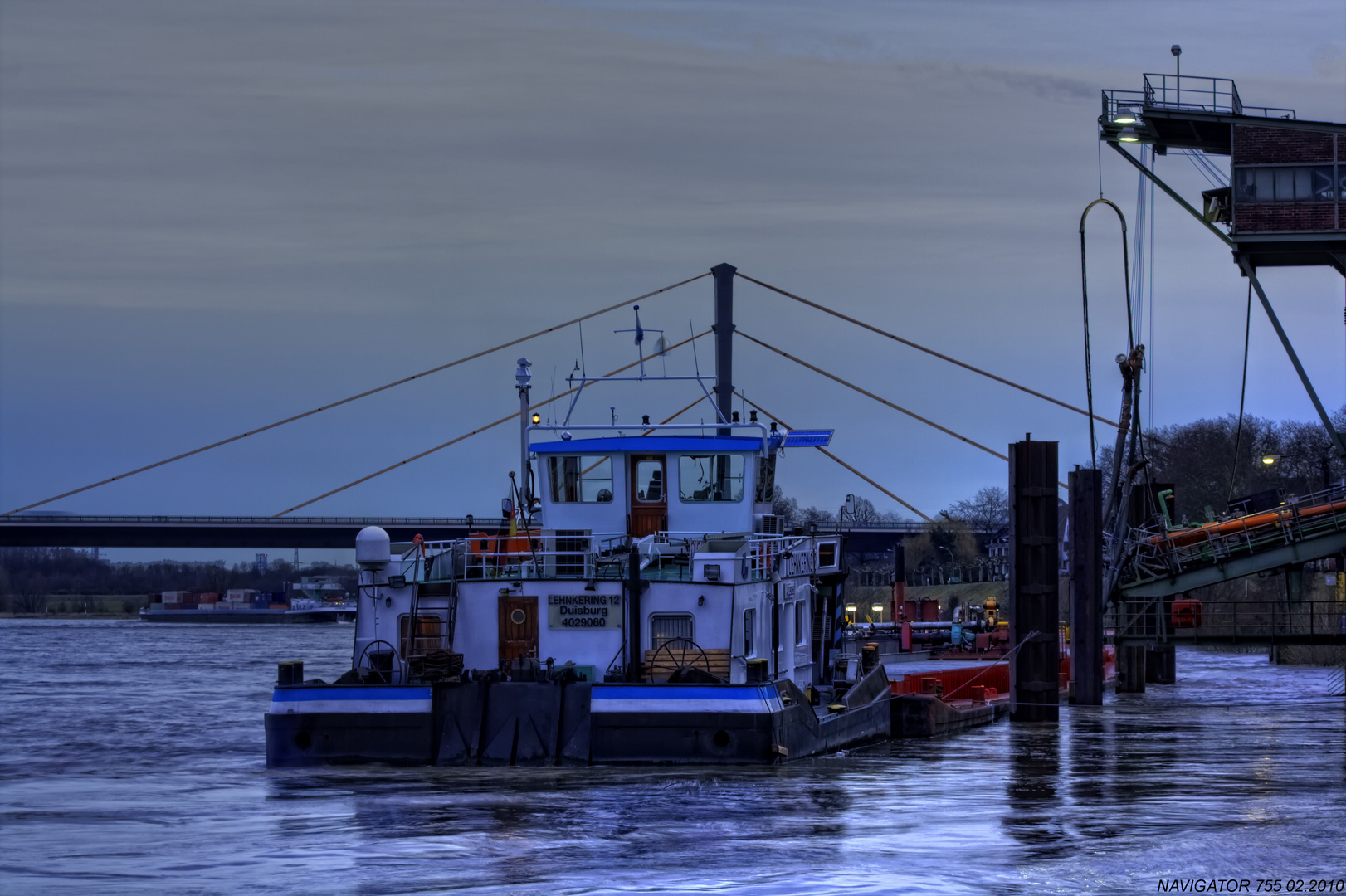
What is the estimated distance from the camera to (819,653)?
1257 inches

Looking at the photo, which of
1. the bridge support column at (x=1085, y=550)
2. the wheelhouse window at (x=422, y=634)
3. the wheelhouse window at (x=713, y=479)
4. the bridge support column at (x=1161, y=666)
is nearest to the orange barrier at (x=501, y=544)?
the wheelhouse window at (x=422, y=634)

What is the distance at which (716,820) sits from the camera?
66.0 feet

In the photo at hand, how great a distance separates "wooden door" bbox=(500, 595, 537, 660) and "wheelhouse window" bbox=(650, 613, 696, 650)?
191cm

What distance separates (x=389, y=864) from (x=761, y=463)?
13.7 metres

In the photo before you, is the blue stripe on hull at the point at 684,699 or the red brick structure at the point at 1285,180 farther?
the red brick structure at the point at 1285,180

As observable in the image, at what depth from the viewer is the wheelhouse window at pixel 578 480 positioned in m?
28.6

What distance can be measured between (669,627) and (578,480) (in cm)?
499

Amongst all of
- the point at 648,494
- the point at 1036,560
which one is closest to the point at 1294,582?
the point at 1036,560

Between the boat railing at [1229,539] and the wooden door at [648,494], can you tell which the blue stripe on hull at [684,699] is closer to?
the wooden door at [648,494]

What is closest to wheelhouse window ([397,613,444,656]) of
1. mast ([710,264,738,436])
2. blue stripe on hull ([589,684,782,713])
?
blue stripe on hull ([589,684,782,713])

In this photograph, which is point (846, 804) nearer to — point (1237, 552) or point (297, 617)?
point (1237, 552)

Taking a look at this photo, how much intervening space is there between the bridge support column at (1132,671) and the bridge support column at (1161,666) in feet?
17.6

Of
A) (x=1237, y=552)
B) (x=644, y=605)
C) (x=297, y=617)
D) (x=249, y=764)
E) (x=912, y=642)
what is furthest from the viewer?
(x=297, y=617)

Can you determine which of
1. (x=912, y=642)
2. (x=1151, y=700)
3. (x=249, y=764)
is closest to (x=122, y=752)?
(x=249, y=764)
